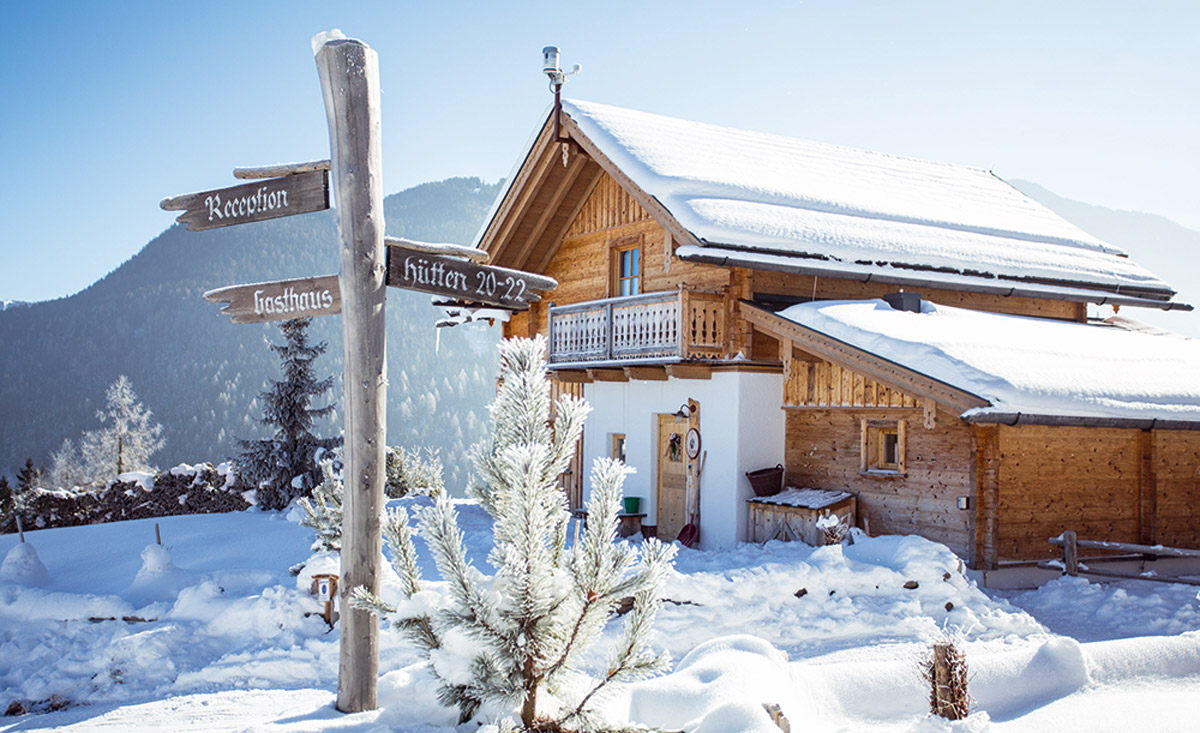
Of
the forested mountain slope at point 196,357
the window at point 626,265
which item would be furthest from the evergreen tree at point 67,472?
the window at point 626,265

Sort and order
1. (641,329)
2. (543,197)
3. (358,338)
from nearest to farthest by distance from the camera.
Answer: (358,338) < (641,329) < (543,197)

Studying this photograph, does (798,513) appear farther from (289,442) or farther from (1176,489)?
(289,442)

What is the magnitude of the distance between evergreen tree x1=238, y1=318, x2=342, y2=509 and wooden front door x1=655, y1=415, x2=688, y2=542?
7791 millimetres

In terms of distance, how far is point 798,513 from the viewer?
13156 mm

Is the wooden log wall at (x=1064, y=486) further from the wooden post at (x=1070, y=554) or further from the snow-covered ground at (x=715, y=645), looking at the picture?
the snow-covered ground at (x=715, y=645)

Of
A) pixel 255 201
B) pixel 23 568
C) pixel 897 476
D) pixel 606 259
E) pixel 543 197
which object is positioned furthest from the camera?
pixel 543 197

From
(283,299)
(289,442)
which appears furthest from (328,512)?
(289,442)

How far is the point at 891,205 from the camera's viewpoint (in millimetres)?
18094

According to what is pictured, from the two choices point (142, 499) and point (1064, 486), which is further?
point (142, 499)

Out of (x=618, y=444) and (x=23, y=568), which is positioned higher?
(x=618, y=444)

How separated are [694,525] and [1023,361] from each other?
19.2 ft

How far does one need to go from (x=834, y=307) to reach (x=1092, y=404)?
4.00m

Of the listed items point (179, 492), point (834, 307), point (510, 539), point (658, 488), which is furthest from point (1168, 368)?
point (179, 492)

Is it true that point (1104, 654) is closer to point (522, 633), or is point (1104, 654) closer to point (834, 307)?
point (522, 633)
